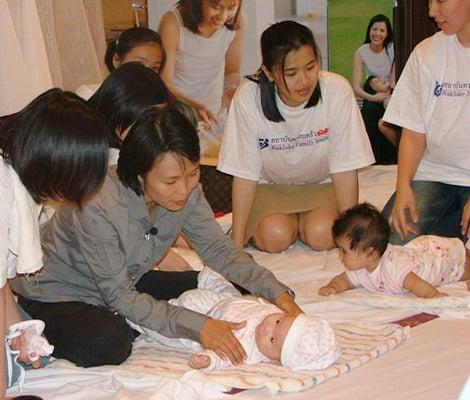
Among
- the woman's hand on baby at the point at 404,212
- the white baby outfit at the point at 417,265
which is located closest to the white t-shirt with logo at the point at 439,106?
the woman's hand on baby at the point at 404,212

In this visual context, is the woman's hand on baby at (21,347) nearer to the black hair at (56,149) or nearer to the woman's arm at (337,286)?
the black hair at (56,149)

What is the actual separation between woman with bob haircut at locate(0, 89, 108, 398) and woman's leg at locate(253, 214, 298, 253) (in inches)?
38.1

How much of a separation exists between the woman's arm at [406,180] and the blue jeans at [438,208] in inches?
1.2

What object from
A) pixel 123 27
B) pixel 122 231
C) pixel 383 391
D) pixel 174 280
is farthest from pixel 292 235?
pixel 123 27

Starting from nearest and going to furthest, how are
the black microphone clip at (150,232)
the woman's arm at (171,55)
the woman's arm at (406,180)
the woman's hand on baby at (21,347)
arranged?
the woman's hand on baby at (21,347) < the black microphone clip at (150,232) < the woman's arm at (406,180) < the woman's arm at (171,55)

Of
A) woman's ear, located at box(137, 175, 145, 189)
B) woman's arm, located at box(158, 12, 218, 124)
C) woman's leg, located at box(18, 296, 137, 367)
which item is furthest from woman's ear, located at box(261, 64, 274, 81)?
woman's arm, located at box(158, 12, 218, 124)

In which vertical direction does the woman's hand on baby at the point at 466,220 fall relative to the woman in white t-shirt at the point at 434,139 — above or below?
below

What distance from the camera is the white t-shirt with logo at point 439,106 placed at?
7.12 ft

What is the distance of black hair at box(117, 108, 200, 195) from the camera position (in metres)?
1.66

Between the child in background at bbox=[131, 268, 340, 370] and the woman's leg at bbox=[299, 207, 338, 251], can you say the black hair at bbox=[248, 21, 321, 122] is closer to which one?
the woman's leg at bbox=[299, 207, 338, 251]

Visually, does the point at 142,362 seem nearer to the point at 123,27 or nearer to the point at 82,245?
the point at 82,245

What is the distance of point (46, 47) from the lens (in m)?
2.24

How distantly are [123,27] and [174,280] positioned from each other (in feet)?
4.80

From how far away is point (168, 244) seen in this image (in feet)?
6.08
